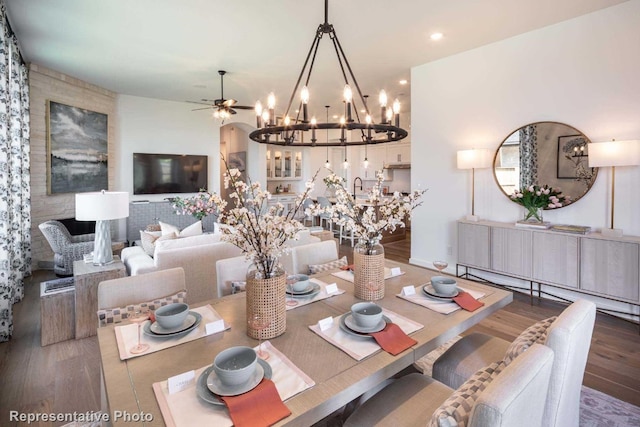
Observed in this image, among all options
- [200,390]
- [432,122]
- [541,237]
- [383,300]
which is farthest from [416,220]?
[200,390]

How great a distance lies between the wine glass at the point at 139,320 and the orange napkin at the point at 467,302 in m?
1.51

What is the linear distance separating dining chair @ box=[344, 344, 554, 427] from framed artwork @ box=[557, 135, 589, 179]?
3277 mm

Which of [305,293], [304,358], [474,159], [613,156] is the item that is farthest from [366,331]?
[474,159]

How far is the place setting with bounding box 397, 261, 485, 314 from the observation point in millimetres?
1759

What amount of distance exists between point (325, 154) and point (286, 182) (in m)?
1.44

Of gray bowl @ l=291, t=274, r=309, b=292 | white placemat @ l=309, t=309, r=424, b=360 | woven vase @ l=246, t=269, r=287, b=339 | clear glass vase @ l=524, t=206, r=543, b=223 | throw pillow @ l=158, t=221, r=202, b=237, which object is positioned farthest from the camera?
clear glass vase @ l=524, t=206, r=543, b=223

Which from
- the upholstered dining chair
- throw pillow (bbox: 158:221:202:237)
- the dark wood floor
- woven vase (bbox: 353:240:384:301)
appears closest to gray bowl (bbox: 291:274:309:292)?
woven vase (bbox: 353:240:384:301)

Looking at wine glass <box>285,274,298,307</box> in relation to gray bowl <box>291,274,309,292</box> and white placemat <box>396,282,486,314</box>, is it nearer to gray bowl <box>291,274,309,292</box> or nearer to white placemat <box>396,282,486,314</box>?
gray bowl <box>291,274,309,292</box>

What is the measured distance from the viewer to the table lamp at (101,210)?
273 cm

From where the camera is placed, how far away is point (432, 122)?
486 cm

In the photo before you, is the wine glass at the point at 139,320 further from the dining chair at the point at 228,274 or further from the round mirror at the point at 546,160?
the round mirror at the point at 546,160

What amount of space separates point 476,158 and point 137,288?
391 centimetres

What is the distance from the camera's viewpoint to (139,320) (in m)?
1.57

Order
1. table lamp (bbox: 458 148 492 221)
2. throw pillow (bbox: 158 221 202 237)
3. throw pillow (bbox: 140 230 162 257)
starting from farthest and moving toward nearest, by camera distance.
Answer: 1. table lamp (bbox: 458 148 492 221)
2. throw pillow (bbox: 158 221 202 237)
3. throw pillow (bbox: 140 230 162 257)
